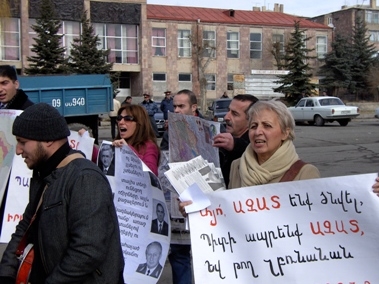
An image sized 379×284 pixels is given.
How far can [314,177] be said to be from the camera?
3490mm

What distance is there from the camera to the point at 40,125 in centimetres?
287

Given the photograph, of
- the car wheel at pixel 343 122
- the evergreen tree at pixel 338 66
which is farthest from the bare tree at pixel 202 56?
the car wheel at pixel 343 122

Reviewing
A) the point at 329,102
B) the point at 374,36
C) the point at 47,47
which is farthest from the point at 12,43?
the point at 374,36

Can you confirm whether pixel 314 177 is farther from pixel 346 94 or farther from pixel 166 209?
pixel 346 94

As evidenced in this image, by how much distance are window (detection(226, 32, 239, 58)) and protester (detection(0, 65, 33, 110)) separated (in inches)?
1946

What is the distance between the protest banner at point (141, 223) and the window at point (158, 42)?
46.5 m

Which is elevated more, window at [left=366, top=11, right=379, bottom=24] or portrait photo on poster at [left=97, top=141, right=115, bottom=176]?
window at [left=366, top=11, right=379, bottom=24]

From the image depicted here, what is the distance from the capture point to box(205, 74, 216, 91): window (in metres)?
53.0

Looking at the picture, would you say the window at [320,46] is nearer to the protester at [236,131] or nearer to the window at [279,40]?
the window at [279,40]

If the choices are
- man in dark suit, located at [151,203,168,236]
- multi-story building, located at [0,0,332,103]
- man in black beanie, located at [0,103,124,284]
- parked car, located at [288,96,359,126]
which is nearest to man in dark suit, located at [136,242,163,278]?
man in dark suit, located at [151,203,168,236]

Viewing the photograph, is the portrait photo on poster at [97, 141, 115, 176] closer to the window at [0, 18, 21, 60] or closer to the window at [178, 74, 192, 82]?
the window at [0, 18, 21, 60]

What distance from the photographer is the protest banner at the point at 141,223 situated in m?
4.79

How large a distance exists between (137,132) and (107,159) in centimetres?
34

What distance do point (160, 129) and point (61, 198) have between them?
69.9 ft
